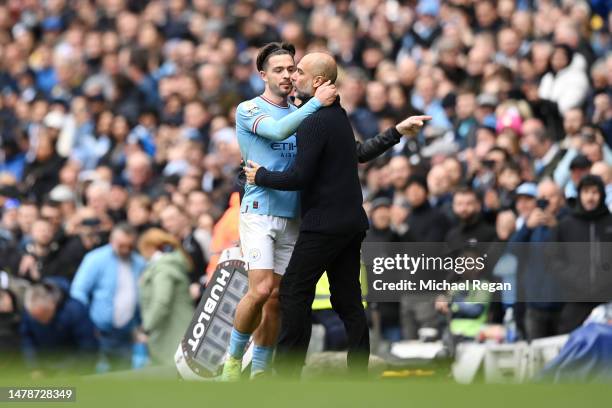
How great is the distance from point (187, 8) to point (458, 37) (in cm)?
629

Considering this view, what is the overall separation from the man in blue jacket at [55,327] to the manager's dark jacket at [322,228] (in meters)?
4.52

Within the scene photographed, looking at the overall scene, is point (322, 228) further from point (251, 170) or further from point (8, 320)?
point (8, 320)

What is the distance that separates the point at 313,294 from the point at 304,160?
2.75 feet

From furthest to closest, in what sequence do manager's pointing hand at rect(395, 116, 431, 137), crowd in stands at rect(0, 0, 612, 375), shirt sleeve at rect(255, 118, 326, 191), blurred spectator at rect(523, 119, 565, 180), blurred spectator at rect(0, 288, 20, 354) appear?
blurred spectator at rect(523, 119, 565, 180), blurred spectator at rect(0, 288, 20, 354), crowd in stands at rect(0, 0, 612, 375), manager's pointing hand at rect(395, 116, 431, 137), shirt sleeve at rect(255, 118, 326, 191)

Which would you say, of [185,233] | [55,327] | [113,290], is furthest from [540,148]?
[55,327]

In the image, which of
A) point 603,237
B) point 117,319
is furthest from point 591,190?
point 117,319

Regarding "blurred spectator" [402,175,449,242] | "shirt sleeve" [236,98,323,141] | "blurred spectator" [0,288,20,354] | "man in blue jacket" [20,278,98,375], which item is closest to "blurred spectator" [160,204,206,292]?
"man in blue jacket" [20,278,98,375]

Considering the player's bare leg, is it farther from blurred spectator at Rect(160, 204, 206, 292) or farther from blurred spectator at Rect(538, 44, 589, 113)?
blurred spectator at Rect(538, 44, 589, 113)

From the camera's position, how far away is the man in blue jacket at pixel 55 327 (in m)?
13.3

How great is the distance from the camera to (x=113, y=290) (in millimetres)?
14336

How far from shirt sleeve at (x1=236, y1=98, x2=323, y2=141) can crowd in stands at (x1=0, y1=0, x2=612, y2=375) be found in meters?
1.90

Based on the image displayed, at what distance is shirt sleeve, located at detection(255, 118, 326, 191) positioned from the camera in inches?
349

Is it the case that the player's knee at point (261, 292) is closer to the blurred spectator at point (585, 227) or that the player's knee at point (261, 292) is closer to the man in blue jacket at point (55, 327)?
the blurred spectator at point (585, 227)

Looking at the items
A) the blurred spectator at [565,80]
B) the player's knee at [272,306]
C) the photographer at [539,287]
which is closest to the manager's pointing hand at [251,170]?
the player's knee at [272,306]
